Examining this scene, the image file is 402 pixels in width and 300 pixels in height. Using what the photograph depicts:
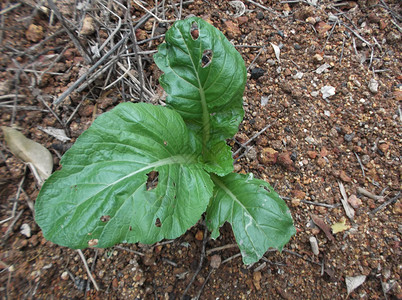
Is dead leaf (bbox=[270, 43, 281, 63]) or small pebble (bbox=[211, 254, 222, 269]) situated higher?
dead leaf (bbox=[270, 43, 281, 63])

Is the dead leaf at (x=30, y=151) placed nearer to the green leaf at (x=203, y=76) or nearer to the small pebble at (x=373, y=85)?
the green leaf at (x=203, y=76)

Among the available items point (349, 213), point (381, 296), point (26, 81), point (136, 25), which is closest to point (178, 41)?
point (136, 25)

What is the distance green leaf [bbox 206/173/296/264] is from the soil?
0.30 m

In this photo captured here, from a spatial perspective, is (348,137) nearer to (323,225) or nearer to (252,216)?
(323,225)

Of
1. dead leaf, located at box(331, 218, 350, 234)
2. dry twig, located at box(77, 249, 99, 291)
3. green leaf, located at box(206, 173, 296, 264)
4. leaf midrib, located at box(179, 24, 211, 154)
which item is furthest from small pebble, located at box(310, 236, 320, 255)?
dry twig, located at box(77, 249, 99, 291)

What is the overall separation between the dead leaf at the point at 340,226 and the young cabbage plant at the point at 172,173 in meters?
0.62

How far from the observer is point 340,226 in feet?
6.49

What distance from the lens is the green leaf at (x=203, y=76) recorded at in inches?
65.2

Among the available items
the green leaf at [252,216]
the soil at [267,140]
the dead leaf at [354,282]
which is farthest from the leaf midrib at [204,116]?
the dead leaf at [354,282]

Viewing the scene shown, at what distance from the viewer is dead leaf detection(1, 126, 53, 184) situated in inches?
65.3

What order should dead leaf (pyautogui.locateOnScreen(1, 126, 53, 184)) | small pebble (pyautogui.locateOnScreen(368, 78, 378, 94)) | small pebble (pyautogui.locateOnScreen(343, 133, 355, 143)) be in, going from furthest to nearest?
1. small pebble (pyautogui.locateOnScreen(368, 78, 378, 94))
2. small pebble (pyautogui.locateOnScreen(343, 133, 355, 143))
3. dead leaf (pyautogui.locateOnScreen(1, 126, 53, 184))

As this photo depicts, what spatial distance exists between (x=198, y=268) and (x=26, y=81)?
1.81 metres

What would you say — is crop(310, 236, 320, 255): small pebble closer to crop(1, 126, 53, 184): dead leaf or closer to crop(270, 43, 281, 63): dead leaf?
crop(270, 43, 281, 63): dead leaf

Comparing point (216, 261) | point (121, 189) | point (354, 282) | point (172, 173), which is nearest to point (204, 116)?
point (172, 173)
